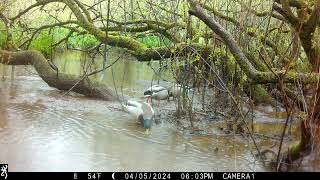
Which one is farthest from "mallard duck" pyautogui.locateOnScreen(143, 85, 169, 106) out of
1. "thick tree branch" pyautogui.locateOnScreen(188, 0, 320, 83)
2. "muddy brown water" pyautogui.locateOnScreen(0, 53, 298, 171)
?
"thick tree branch" pyautogui.locateOnScreen(188, 0, 320, 83)

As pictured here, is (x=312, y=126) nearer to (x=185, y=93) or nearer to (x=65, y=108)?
(x=185, y=93)

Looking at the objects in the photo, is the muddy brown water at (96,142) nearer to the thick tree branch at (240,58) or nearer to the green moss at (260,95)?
the green moss at (260,95)

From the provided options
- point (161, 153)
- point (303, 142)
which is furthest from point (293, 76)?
point (161, 153)

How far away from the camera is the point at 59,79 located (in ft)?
35.5

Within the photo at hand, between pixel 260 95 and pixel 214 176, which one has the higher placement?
pixel 260 95

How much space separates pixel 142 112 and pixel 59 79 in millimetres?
3488

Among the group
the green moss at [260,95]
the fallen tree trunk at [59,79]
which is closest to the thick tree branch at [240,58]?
the green moss at [260,95]

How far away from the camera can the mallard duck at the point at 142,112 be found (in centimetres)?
776

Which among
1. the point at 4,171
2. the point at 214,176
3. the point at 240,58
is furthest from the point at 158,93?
the point at 4,171
